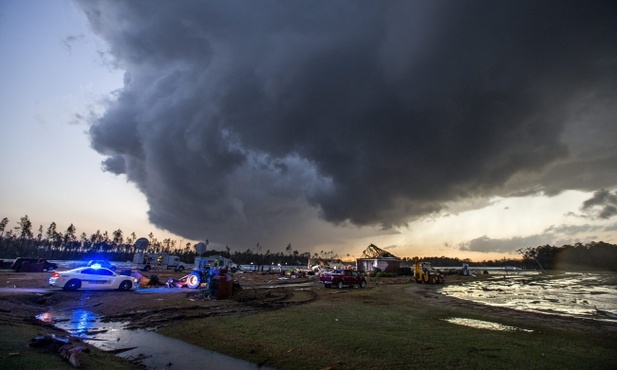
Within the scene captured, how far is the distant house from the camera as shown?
72.6 m

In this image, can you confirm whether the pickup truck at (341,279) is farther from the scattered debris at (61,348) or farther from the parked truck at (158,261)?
the parked truck at (158,261)

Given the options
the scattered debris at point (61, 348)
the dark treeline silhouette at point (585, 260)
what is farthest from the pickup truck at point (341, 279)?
the dark treeline silhouette at point (585, 260)

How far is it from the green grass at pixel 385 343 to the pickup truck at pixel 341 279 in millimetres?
21015

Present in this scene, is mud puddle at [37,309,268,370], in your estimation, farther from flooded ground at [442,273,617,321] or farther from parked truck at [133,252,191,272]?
parked truck at [133,252,191,272]

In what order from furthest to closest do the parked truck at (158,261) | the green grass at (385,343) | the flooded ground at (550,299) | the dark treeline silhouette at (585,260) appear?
the dark treeline silhouette at (585,260), the parked truck at (158,261), the flooded ground at (550,299), the green grass at (385,343)

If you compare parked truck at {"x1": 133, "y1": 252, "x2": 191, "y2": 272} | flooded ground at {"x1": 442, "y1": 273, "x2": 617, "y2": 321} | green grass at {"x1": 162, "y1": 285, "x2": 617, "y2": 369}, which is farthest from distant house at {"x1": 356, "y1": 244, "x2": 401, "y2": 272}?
green grass at {"x1": 162, "y1": 285, "x2": 617, "y2": 369}

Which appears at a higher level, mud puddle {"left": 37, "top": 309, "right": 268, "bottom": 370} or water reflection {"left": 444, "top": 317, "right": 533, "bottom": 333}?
mud puddle {"left": 37, "top": 309, "right": 268, "bottom": 370}

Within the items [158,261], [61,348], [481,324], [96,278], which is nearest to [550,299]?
[481,324]

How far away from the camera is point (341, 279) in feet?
117

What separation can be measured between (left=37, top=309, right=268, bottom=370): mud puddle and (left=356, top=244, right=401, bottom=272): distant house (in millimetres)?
64805

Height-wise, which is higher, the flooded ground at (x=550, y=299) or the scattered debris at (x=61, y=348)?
the scattered debris at (x=61, y=348)

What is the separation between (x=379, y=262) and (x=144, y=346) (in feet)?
225

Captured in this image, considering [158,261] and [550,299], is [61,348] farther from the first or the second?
[158,261]

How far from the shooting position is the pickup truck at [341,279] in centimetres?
3484
